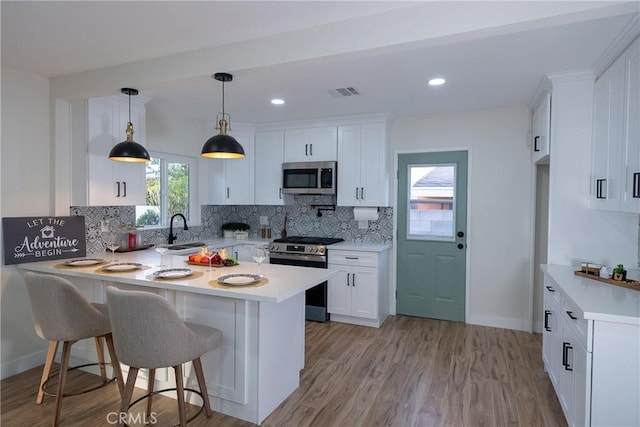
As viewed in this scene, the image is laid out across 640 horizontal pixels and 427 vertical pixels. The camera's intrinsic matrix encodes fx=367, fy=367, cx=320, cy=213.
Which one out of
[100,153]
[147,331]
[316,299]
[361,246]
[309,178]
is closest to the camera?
[147,331]

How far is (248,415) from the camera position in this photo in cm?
238

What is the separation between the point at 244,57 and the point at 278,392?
2.29m

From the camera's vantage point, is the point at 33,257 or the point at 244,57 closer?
the point at 244,57

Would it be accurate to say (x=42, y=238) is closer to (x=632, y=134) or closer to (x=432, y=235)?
(x=432, y=235)

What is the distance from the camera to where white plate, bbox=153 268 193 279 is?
248cm

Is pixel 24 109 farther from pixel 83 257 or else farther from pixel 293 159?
pixel 293 159

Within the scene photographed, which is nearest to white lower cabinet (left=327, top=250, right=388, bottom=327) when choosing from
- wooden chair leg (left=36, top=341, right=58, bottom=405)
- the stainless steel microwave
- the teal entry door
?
the teal entry door

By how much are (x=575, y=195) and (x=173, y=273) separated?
122 inches

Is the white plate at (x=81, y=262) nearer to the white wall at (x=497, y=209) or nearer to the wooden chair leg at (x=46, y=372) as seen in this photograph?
the wooden chair leg at (x=46, y=372)

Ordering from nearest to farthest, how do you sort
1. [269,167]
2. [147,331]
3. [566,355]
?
[147,331]
[566,355]
[269,167]

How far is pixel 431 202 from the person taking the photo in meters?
4.47

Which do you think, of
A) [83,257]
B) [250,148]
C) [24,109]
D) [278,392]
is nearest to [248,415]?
[278,392]

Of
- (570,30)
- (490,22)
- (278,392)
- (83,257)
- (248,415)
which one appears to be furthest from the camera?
(83,257)

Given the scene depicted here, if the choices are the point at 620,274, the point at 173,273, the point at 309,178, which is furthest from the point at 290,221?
the point at 620,274
